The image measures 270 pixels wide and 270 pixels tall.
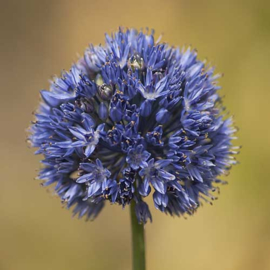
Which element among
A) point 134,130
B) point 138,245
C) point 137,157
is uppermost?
point 134,130

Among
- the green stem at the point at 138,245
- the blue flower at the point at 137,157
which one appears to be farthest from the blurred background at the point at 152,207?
the blue flower at the point at 137,157

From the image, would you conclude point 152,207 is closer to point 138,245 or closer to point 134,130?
point 138,245

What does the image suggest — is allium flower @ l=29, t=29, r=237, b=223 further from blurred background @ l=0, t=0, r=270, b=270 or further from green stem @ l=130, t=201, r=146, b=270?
blurred background @ l=0, t=0, r=270, b=270

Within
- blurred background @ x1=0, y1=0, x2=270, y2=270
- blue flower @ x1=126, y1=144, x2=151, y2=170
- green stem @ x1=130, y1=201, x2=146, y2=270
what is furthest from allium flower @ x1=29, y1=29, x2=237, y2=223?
blurred background @ x1=0, y1=0, x2=270, y2=270

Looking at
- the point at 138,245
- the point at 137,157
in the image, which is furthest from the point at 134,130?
the point at 138,245

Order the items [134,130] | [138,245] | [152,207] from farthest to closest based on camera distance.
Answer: [152,207]
[138,245]
[134,130]

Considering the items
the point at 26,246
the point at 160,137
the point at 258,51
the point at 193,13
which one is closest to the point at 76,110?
the point at 160,137

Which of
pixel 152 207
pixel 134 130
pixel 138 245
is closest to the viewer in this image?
pixel 134 130

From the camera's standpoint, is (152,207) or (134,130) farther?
(152,207)
